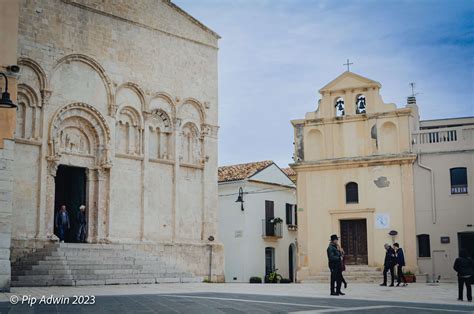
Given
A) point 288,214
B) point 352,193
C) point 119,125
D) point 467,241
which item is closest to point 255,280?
point 288,214

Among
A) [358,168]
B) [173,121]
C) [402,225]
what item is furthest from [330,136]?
[173,121]

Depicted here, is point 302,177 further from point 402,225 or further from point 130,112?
point 130,112

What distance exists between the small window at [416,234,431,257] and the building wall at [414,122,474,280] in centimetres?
22

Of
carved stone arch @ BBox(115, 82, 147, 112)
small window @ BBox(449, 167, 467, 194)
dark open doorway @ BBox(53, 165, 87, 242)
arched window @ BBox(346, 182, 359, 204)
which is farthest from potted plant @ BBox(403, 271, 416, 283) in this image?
dark open doorway @ BBox(53, 165, 87, 242)

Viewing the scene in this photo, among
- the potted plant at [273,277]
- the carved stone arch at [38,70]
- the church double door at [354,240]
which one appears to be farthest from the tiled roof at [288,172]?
the carved stone arch at [38,70]

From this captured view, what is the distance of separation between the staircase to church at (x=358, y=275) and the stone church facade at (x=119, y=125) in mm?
4571

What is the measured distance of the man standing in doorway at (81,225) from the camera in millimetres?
26312

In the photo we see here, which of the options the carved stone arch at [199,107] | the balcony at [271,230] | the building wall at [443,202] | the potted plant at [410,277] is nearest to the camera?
the potted plant at [410,277]

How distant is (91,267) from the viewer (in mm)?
23344

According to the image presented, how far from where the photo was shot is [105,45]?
27.7m

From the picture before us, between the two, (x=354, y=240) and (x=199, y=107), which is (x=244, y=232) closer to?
(x=354, y=240)

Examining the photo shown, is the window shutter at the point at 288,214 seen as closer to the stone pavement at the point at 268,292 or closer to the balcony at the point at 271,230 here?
the balcony at the point at 271,230

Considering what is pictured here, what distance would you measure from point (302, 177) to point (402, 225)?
17.3 feet

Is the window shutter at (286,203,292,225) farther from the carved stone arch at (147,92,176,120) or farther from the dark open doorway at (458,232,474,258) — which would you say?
the dark open doorway at (458,232,474,258)
